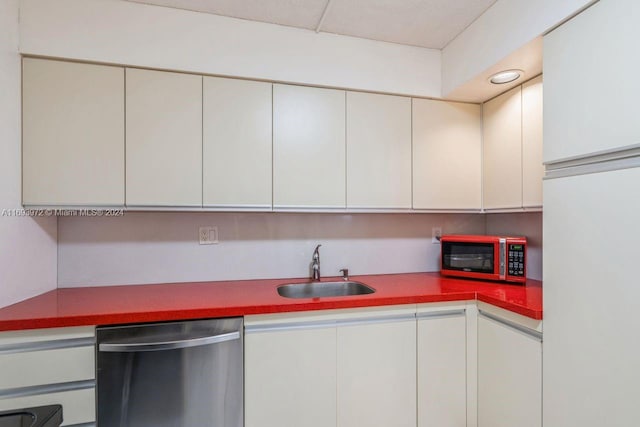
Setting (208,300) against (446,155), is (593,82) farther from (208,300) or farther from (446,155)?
(208,300)

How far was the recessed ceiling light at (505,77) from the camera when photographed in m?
1.84

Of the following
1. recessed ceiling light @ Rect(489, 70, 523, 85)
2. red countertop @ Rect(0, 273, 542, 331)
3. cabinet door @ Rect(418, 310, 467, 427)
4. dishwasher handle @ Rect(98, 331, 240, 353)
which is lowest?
cabinet door @ Rect(418, 310, 467, 427)

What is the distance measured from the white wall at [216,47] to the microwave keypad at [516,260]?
1089mm

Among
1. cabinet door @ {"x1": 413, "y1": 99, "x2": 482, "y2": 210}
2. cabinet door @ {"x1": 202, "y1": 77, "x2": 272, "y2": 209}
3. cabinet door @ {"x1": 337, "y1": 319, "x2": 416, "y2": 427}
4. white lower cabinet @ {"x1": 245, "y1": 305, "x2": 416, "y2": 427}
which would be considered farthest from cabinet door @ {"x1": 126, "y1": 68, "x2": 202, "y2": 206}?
cabinet door @ {"x1": 413, "y1": 99, "x2": 482, "y2": 210}

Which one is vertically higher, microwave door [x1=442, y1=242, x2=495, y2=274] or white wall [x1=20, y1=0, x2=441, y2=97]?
white wall [x1=20, y1=0, x2=441, y2=97]

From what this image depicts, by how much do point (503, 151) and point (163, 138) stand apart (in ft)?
6.57

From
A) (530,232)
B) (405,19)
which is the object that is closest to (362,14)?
(405,19)

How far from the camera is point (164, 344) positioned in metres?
1.44

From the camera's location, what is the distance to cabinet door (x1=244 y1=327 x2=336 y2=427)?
1568 millimetres

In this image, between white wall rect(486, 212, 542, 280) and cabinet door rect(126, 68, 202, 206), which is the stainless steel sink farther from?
white wall rect(486, 212, 542, 280)

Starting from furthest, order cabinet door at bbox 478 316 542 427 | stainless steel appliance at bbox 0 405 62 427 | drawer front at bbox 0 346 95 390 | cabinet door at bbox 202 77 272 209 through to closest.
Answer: cabinet door at bbox 202 77 272 209 < cabinet door at bbox 478 316 542 427 < drawer front at bbox 0 346 95 390 < stainless steel appliance at bbox 0 405 62 427

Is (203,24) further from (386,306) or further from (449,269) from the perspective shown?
(449,269)

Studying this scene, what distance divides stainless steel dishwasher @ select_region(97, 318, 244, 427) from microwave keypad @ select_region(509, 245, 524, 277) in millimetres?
1600

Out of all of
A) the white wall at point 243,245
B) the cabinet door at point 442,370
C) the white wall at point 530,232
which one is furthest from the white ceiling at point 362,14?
the cabinet door at point 442,370
